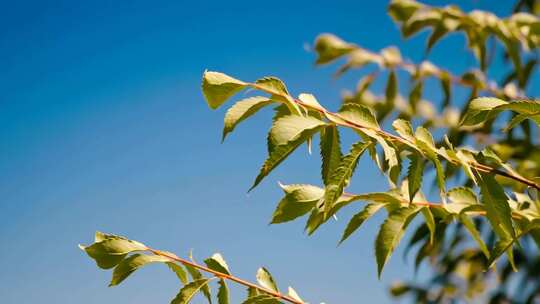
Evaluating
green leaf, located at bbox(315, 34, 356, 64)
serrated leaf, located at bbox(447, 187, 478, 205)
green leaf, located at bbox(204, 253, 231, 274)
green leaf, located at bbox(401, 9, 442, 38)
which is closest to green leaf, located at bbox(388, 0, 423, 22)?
green leaf, located at bbox(401, 9, 442, 38)

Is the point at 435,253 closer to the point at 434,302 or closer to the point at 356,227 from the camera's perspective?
the point at 434,302

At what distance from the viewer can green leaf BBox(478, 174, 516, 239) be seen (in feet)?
2.75

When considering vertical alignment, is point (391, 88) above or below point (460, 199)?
above

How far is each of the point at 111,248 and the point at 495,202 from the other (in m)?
0.49

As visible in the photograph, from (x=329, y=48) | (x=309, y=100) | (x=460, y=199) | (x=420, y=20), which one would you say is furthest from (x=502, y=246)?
(x=329, y=48)

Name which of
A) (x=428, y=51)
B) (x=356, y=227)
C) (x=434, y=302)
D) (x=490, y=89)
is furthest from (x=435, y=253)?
(x=356, y=227)

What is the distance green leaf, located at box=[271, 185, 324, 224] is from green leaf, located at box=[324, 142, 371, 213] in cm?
10

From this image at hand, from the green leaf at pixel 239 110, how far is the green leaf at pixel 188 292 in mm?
213

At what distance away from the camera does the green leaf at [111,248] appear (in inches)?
34.4

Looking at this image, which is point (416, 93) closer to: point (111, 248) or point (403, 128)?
point (403, 128)

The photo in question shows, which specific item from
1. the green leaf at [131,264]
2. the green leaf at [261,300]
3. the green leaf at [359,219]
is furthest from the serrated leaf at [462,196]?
the green leaf at [131,264]

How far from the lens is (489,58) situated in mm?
2111

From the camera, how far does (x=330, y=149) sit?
2.62 feet

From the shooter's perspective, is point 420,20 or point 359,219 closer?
point 359,219
